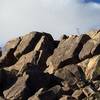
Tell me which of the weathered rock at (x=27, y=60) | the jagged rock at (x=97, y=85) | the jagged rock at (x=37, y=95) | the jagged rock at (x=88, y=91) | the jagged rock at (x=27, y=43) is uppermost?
the jagged rock at (x=27, y=43)

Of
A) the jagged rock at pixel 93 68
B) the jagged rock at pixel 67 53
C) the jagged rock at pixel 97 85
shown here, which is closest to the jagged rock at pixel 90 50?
the jagged rock at pixel 67 53

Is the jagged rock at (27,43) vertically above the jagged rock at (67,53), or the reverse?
the jagged rock at (27,43)

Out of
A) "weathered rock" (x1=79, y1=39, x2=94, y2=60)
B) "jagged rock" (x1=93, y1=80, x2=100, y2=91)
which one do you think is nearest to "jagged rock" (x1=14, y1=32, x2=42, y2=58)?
"weathered rock" (x1=79, y1=39, x2=94, y2=60)

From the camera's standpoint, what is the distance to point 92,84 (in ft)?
268

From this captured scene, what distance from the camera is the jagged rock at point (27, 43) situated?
9886 centimetres

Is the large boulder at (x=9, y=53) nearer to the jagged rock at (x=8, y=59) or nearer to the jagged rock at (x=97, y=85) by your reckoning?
the jagged rock at (x=8, y=59)

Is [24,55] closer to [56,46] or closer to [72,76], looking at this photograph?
[56,46]

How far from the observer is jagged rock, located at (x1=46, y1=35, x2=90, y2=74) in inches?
3565

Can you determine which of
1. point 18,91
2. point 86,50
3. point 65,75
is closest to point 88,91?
point 65,75

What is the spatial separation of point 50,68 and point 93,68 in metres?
8.89

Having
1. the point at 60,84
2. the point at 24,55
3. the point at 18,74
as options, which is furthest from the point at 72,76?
the point at 24,55

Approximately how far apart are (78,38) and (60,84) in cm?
1384

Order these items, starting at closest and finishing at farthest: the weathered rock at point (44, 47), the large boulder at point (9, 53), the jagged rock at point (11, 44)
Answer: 1. the weathered rock at point (44, 47)
2. the large boulder at point (9, 53)
3. the jagged rock at point (11, 44)

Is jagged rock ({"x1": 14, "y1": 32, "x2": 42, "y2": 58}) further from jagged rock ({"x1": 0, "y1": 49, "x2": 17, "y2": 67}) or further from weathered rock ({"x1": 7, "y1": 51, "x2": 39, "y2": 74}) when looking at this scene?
weathered rock ({"x1": 7, "y1": 51, "x2": 39, "y2": 74})
